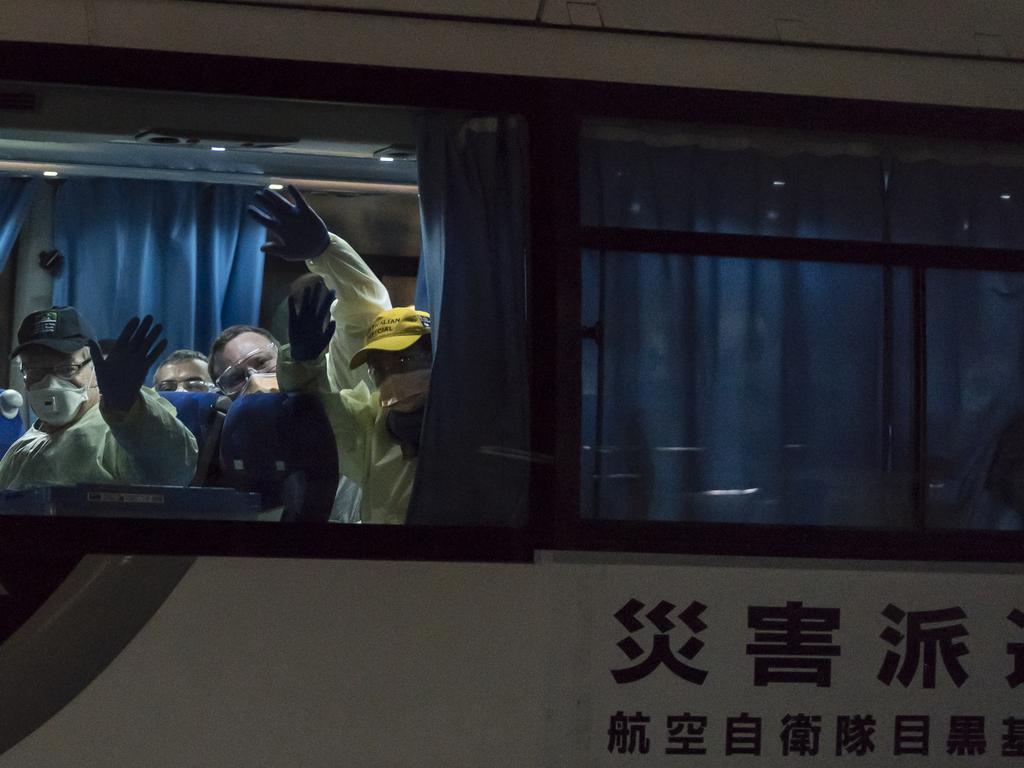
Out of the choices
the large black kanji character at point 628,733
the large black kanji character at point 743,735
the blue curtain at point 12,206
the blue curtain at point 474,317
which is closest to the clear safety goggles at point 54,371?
the blue curtain at point 12,206

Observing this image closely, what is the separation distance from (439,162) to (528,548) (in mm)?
1030

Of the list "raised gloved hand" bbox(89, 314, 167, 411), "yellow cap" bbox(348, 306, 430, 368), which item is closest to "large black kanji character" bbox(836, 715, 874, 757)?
"yellow cap" bbox(348, 306, 430, 368)

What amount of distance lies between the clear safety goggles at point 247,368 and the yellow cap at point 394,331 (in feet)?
0.68

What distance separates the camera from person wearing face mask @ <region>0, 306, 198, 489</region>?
11.3 ft

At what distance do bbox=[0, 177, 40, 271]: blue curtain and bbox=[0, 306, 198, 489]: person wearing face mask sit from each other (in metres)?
0.21

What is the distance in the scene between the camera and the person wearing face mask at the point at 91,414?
3.43m

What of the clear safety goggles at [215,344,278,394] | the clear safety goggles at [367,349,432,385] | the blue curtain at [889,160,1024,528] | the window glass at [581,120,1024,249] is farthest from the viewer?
the blue curtain at [889,160,1024,528]

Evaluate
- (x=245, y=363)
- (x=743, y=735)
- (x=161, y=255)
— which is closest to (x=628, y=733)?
(x=743, y=735)

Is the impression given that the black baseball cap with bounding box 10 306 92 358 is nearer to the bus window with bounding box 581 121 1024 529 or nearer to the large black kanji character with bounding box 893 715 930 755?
the bus window with bounding box 581 121 1024 529

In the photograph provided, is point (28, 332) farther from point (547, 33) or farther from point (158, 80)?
point (547, 33)

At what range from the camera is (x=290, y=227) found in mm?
3568

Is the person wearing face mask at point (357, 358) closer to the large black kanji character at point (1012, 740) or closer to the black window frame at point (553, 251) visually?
the black window frame at point (553, 251)

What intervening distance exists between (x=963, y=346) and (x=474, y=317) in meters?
1.36

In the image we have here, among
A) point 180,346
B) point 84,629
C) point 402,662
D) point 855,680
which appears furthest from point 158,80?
point 855,680
